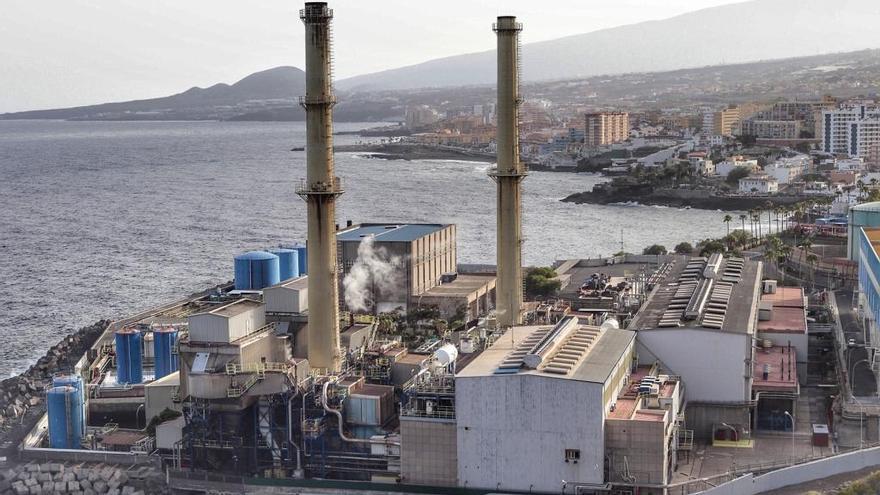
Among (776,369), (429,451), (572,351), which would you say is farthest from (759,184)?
(429,451)

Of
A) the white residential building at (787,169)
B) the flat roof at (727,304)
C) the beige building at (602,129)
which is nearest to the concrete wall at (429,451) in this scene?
the flat roof at (727,304)

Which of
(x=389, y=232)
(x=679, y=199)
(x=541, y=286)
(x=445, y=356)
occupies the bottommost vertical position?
(x=679, y=199)

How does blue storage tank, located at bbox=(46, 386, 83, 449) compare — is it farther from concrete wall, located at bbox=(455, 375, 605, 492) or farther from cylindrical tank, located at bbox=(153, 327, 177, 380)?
concrete wall, located at bbox=(455, 375, 605, 492)

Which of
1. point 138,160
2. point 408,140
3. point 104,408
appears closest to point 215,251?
point 104,408

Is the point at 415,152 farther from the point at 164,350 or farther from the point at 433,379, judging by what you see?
the point at 433,379

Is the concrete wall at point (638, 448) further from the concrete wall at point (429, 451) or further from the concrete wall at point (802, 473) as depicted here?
the concrete wall at point (429, 451)

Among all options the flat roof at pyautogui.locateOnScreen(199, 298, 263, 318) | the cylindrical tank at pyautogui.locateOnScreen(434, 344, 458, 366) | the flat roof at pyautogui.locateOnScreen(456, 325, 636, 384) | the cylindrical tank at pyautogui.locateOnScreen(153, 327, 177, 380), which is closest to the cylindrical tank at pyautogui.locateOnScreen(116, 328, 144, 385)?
the cylindrical tank at pyautogui.locateOnScreen(153, 327, 177, 380)
